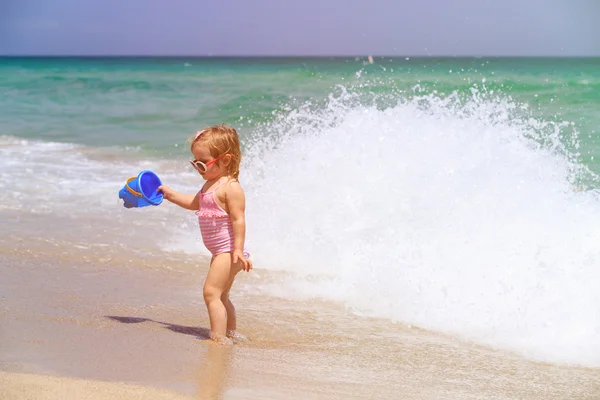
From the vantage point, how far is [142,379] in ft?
8.77

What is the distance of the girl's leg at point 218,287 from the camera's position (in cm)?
330

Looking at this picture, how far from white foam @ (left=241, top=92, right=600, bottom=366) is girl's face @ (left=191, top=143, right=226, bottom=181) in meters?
1.15

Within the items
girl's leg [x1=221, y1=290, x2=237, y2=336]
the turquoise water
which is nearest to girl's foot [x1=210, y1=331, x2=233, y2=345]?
girl's leg [x1=221, y1=290, x2=237, y2=336]

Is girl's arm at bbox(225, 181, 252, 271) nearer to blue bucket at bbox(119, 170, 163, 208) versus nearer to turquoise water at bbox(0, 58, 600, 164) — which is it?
blue bucket at bbox(119, 170, 163, 208)

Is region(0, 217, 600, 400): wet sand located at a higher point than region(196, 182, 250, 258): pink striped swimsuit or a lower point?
lower

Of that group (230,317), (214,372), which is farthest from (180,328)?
(214,372)

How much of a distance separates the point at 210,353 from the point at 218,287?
35 cm

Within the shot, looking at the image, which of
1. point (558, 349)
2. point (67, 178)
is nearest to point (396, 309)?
point (558, 349)

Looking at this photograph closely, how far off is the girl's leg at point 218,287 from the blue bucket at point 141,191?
400 mm

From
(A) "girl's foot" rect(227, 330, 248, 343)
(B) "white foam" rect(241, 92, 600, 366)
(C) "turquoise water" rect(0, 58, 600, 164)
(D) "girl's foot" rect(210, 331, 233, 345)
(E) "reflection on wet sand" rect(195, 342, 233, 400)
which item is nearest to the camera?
(E) "reflection on wet sand" rect(195, 342, 233, 400)

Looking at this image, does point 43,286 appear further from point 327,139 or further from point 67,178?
point 67,178

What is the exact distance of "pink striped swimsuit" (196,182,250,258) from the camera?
3338mm

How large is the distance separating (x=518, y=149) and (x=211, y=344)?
356cm

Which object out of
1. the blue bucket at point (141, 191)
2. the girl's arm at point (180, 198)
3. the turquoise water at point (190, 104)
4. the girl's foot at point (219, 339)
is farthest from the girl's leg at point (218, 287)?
the turquoise water at point (190, 104)
